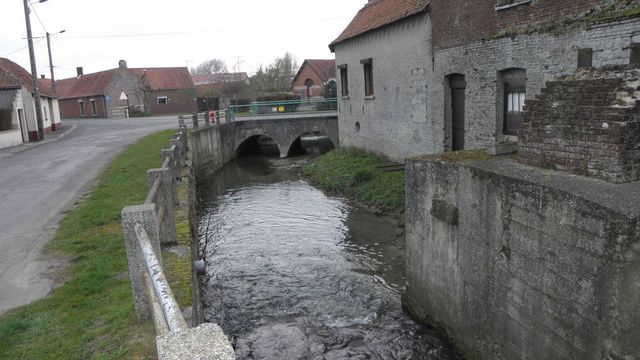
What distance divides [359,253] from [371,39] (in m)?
10.7

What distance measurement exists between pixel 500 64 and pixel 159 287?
10.5 meters

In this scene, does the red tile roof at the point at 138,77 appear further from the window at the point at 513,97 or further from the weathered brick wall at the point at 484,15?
the window at the point at 513,97

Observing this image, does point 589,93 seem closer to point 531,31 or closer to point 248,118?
point 531,31

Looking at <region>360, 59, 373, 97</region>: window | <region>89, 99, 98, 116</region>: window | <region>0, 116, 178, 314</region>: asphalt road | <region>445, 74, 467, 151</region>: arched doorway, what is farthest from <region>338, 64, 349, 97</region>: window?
<region>89, 99, 98, 116</region>: window

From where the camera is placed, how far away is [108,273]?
6.68 meters

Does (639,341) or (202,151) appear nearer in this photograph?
(639,341)

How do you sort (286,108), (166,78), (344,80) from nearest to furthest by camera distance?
(344,80) < (286,108) < (166,78)

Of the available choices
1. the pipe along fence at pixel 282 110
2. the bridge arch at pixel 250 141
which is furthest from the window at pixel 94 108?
the pipe along fence at pixel 282 110

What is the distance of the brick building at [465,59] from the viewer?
8984 millimetres

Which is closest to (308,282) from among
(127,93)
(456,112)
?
(456,112)

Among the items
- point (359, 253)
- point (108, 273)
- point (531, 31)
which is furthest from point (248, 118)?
point (108, 273)

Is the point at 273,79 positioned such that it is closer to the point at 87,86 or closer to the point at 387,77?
the point at 87,86

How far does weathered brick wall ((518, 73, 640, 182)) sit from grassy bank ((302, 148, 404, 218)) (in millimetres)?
8898

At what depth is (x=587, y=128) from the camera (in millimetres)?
5180
